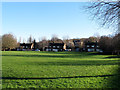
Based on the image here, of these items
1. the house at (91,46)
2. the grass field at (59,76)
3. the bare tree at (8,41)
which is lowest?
the grass field at (59,76)

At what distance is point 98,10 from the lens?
1035 cm

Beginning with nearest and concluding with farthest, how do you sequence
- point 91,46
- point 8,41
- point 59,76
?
1. point 59,76
2. point 8,41
3. point 91,46

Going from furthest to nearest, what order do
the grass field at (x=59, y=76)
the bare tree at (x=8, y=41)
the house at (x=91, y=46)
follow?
the house at (x=91, y=46), the bare tree at (x=8, y=41), the grass field at (x=59, y=76)

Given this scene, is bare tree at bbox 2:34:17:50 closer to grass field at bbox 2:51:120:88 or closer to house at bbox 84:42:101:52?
house at bbox 84:42:101:52

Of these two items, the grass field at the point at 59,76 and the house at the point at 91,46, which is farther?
the house at the point at 91,46

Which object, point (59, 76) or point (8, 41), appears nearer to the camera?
point (59, 76)

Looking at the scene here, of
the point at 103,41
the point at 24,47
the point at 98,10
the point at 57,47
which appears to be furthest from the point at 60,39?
the point at 98,10

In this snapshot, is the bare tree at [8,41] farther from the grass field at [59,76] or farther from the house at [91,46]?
the grass field at [59,76]

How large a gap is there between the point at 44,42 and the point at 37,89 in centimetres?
7885

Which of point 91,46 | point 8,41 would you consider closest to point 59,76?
point 8,41

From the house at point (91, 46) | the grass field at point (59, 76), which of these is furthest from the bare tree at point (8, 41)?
the grass field at point (59, 76)

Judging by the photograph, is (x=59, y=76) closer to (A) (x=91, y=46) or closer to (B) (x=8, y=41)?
(B) (x=8, y=41)

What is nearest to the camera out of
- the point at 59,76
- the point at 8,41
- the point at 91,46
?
the point at 59,76

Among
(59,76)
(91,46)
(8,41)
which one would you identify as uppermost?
(8,41)
